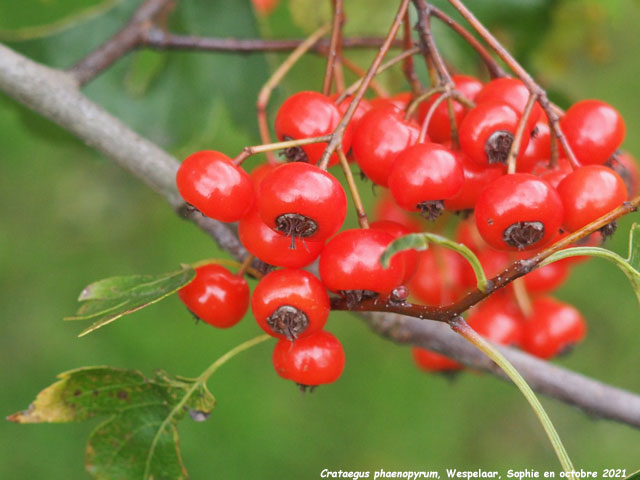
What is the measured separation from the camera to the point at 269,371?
3.60 meters

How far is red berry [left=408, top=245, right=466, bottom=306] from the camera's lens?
6.43 ft

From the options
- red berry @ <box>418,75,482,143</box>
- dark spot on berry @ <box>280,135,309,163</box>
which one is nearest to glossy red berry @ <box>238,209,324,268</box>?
dark spot on berry @ <box>280,135,309,163</box>

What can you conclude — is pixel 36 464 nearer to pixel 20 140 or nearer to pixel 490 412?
pixel 20 140

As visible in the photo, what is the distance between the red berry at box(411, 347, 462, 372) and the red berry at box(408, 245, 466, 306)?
0.15 m

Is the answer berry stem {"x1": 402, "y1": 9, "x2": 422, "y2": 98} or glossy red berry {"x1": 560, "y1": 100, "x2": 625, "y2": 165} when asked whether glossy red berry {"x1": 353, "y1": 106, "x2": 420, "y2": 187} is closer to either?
berry stem {"x1": 402, "y1": 9, "x2": 422, "y2": 98}

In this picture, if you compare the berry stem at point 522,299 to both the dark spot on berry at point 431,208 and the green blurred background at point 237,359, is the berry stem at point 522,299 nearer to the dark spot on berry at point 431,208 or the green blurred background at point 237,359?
the dark spot on berry at point 431,208

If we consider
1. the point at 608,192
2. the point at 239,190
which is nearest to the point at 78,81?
the point at 239,190

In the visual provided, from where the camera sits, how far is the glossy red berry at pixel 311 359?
118cm

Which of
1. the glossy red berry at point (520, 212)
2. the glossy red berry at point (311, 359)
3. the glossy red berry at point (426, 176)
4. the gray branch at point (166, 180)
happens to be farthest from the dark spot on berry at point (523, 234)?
the gray branch at point (166, 180)

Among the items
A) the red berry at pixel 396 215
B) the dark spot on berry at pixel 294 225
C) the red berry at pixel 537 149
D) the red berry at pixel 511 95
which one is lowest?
the red berry at pixel 396 215

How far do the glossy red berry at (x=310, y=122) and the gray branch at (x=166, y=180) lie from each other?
1.03ft

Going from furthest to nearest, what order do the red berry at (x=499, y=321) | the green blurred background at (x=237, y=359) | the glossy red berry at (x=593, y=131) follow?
the green blurred background at (x=237, y=359) < the red berry at (x=499, y=321) < the glossy red berry at (x=593, y=131)

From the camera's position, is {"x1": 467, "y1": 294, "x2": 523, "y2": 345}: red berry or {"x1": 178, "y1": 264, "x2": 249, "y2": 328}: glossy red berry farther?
{"x1": 467, "y1": 294, "x2": 523, "y2": 345}: red berry

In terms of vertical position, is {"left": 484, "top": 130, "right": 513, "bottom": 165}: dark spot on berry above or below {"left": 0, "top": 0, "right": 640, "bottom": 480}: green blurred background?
Result: above
